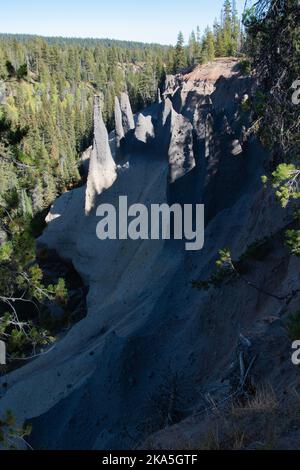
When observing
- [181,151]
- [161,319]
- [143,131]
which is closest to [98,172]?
[143,131]

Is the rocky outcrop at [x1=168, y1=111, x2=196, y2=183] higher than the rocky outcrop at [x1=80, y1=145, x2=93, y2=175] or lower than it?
higher

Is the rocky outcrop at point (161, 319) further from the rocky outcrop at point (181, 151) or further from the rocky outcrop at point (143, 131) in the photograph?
the rocky outcrop at point (143, 131)

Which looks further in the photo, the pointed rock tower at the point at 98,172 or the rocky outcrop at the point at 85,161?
the rocky outcrop at the point at 85,161

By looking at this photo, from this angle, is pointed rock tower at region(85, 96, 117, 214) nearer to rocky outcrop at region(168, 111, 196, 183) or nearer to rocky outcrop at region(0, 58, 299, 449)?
rocky outcrop at region(0, 58, 299, 449)

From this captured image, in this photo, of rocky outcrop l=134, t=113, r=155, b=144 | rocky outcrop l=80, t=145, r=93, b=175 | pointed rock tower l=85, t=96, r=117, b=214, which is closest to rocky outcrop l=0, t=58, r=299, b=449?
pointed rock tower l=85, t=96, r=117, b=214

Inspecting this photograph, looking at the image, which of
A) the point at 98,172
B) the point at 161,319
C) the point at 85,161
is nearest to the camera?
the point at 161,319

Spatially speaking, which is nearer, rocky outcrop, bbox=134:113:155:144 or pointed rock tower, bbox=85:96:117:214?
pointed rock tower, bbox=85:96:117:214

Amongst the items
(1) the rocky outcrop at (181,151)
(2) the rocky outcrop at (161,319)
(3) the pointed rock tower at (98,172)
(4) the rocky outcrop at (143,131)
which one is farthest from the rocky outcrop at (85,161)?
(1) the rocky outcrop at (181,151)

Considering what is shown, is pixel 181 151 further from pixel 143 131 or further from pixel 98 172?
pixel 143 131

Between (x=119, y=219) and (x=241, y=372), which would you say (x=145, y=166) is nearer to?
(x=119, y=219)

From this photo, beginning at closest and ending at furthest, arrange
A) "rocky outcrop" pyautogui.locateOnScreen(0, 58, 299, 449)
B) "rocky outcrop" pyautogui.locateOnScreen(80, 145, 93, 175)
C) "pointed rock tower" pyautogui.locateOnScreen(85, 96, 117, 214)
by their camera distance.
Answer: "rocky outcrop" pyautogui.locateOnScreen(0, 58, 299, 449), "pointed rock tower" pyautogui.locateOnScreen(85, 96, 117, 214), "rocky outcrop" pyautogui.locateOnScreen(80, 145, 93, 175)
